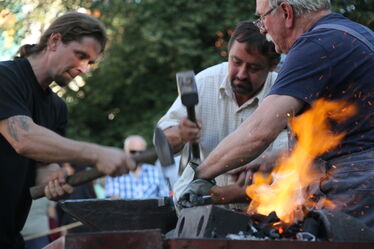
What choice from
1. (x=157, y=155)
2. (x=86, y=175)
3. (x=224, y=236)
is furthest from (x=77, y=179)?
(x=224, y=236)

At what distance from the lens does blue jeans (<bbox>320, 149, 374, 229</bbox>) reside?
3334mm

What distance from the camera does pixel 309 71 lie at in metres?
3.36

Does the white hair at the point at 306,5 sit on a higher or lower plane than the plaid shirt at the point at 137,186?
higher

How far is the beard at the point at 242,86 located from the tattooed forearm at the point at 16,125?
1607 mm

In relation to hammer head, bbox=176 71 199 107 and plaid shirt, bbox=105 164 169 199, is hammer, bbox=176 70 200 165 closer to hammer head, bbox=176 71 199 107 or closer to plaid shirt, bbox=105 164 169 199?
hammer head, bbox=176 71 199 107

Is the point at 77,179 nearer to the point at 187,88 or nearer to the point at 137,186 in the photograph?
the point at 187,88

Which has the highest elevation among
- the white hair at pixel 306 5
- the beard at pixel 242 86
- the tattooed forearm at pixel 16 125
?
the white hair at pixel 306 5

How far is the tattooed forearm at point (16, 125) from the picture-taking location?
3824 mm

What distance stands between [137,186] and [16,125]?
4576mm

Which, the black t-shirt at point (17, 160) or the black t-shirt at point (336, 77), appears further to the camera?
the black t-shirt at point (17, 160)

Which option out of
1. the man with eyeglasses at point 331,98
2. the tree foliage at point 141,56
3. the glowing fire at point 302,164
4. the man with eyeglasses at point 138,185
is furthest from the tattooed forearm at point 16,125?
the tree foliage at point 141,56

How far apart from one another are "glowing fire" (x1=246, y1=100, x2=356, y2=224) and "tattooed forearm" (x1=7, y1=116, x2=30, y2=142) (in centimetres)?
140

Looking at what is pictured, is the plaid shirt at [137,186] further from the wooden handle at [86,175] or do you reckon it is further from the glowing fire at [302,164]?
the glowing fire at [302,164]

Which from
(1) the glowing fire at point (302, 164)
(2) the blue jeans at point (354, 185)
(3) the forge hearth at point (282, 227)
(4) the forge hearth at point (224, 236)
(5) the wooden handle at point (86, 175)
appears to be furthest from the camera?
(5) the wooden handle at point (86, 175)
